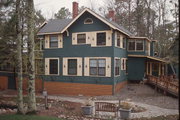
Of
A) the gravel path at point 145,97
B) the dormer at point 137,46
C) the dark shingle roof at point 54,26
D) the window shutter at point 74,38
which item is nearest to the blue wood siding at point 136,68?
the dormer at point 137,46

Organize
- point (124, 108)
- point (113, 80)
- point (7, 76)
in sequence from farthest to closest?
point (7, 76)
point (113, 80)
point (124, 108)

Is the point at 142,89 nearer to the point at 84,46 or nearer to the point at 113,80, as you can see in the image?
the point at 113,80

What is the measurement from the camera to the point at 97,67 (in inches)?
790

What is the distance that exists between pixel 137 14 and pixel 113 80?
2011cm

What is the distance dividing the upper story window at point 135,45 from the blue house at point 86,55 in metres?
0.12

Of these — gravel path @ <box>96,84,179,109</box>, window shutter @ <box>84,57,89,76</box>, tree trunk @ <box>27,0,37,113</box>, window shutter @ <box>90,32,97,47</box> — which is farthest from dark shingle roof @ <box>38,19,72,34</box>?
tree trunk @ <box>27,0,37,113</box>

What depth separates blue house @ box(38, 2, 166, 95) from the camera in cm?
1962

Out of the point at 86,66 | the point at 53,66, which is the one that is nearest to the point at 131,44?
the point at 86,66

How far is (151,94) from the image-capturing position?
1998 centimetres

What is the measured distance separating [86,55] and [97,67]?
170 centimetres

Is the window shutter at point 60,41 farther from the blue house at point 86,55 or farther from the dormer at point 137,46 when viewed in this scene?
the dormer at point 137,46

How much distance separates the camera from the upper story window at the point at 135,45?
2434cm

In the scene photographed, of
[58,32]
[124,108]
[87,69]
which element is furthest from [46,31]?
[124,108]

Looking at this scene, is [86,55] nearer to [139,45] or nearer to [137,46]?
[137,46]
